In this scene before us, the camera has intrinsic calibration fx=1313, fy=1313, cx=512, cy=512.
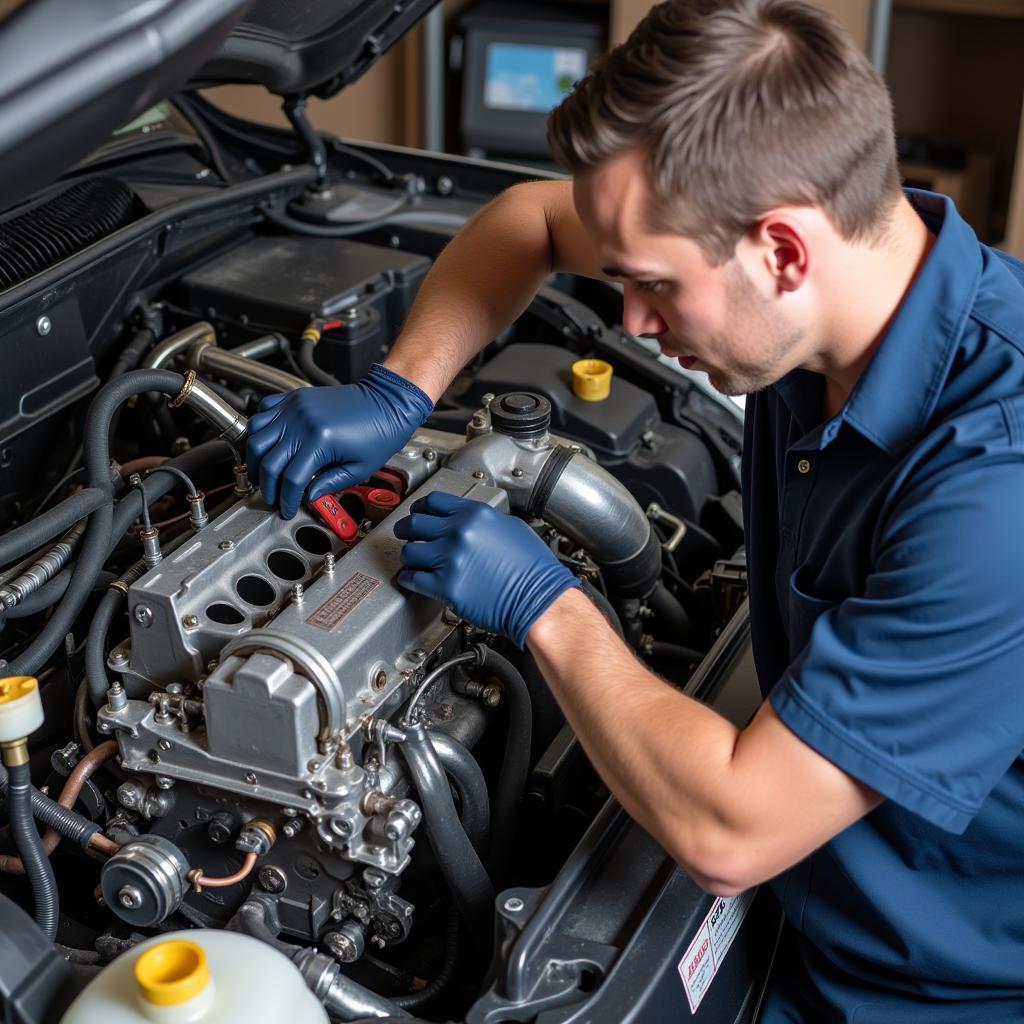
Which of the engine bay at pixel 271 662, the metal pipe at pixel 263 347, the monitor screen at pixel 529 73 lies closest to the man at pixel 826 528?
the engine bay at pixel 271 662

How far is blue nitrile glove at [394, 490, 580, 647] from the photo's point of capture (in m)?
1.25

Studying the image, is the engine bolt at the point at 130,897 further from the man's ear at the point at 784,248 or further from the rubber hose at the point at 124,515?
the man's ear at the point at 784,248

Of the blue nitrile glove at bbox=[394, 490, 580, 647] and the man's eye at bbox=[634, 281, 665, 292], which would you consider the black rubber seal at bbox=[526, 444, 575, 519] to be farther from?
the man's eye at bbox=[634, 281, 665, 292]

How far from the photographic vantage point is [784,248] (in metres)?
1.16

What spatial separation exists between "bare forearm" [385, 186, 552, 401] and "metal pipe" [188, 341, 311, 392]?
6.0 inches

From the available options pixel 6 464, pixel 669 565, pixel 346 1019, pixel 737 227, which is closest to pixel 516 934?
pixel 346 1019

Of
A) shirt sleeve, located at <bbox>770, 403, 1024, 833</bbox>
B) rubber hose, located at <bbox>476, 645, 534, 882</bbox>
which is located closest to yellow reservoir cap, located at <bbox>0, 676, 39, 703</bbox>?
rubber hose, located at <bbox>476, 645, 534, 882</bbox>

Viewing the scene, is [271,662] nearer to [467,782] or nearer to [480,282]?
[467,782]

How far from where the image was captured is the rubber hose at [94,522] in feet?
4.31

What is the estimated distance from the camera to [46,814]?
1.24m

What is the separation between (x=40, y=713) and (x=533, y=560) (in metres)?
0.47

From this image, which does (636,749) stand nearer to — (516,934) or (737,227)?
(516,934)

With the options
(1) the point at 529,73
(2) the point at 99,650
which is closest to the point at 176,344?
(2) the point at 99,650

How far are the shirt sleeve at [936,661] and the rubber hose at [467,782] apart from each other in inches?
14.0
